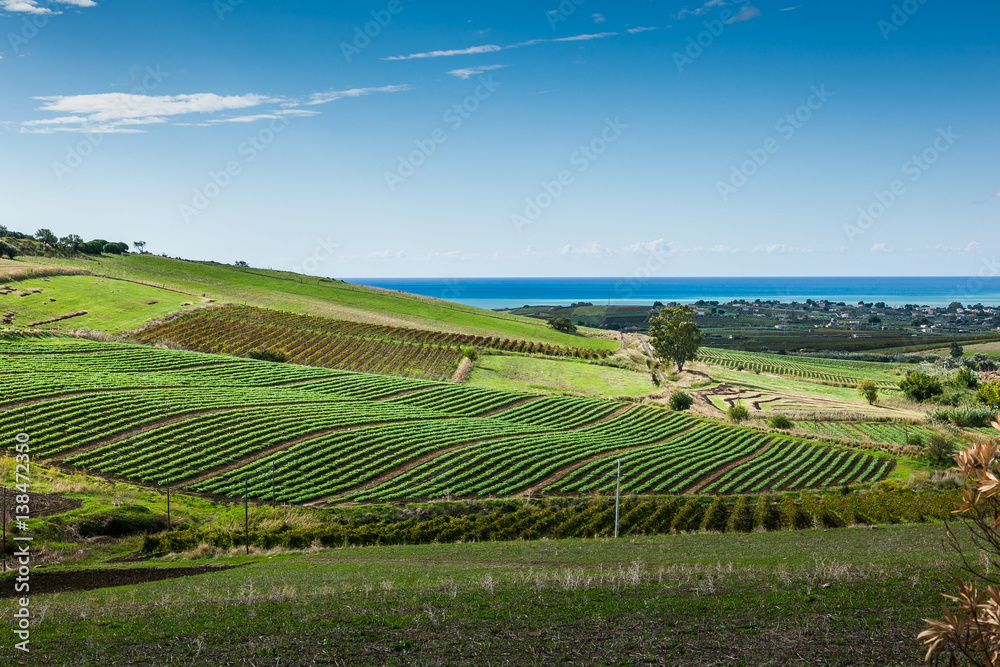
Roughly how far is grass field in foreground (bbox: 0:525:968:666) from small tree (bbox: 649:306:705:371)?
91896mm

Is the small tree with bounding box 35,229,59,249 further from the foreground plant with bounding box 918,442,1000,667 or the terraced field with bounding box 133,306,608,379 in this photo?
the foreground plant with bounding box 918,442,1000,667

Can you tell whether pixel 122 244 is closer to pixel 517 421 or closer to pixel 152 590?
pixel 517 421

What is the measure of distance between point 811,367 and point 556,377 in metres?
77.8

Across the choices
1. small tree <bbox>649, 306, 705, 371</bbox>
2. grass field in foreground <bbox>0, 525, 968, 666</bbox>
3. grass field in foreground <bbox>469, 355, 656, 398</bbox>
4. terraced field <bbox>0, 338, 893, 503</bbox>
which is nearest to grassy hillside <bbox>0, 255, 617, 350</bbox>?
small tree <bbox>649, 306, 705, 371</bbox>

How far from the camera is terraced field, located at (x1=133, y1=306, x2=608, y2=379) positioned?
87.6m

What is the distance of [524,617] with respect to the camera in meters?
13.8

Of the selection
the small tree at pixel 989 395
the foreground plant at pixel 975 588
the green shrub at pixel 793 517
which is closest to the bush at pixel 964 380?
the small tree at pixel 989 395

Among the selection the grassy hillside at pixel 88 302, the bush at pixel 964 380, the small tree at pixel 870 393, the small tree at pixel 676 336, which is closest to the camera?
the grassy hillside at pixel 88 302

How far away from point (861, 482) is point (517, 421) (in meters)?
32.7

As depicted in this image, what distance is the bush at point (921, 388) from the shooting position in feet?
327

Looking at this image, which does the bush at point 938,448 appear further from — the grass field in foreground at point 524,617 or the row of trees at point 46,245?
the row of trees at point 46,245

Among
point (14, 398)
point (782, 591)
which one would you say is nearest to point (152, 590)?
point (782, 591)

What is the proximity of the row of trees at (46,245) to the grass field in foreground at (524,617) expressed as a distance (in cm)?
12952

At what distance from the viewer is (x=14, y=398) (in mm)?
49719
